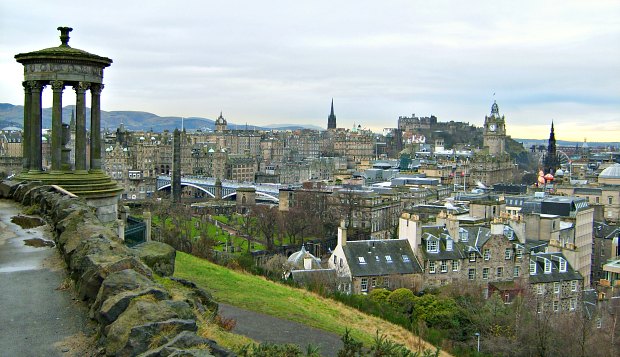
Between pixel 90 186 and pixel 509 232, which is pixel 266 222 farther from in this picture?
pixel 90 186

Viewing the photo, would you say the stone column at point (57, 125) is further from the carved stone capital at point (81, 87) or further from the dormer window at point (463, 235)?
→ the dormer window at point (463, 235)

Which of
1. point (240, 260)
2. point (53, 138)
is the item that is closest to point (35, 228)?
point (53, 138)

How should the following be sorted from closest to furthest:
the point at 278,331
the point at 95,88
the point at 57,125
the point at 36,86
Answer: the point at 278,331 → the point at 36,86 → the point at 57,125 → the point at 95,88

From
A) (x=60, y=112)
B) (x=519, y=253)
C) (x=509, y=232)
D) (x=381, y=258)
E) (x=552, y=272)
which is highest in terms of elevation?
(x=60, y=112)

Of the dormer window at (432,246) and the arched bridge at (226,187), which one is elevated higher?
the dormer window at (432,246)

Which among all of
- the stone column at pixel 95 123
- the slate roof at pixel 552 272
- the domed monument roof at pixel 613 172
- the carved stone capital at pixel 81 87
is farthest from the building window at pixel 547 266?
the domed monument roof at pixel 613 172

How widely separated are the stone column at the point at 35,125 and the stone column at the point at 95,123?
120 centimetres

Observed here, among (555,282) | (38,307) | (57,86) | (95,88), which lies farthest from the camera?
(555,282)

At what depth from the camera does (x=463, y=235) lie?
28.3m

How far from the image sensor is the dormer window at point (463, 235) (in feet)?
92.4

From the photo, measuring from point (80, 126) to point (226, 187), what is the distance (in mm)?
72477

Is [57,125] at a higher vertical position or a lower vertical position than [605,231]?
higher

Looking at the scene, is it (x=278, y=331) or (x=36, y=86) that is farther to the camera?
(x=36, y=86)

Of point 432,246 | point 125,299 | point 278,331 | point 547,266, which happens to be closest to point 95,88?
point 278,331
